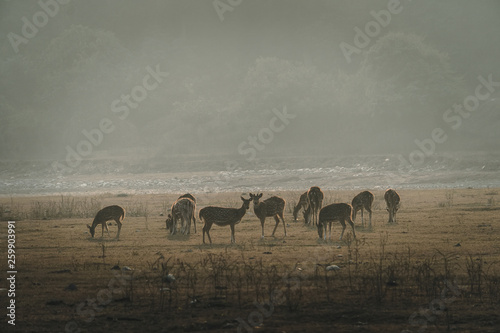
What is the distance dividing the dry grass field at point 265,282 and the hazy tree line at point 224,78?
4437cm

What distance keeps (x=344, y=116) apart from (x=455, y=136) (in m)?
11.8

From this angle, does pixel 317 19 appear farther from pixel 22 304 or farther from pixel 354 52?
pixel 22 304

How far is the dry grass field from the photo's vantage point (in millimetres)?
9961

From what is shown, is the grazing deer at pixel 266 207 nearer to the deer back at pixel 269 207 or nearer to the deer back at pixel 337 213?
the deer back at pixel 269 207

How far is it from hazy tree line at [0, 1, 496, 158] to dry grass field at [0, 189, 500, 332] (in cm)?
4437

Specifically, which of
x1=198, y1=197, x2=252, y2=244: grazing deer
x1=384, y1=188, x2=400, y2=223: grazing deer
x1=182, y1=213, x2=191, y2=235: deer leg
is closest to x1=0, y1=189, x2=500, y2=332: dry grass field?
x1=182, y1=213, x2=191, y2=235: deer leg

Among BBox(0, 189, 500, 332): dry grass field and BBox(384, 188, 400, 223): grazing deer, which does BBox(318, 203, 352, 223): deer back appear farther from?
BBox(384, 188, 400, 223): grazing deer

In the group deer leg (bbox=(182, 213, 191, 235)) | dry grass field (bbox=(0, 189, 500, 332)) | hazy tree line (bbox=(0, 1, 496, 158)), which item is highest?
hazy tree line (bbox=(0, 1, 496, 158))

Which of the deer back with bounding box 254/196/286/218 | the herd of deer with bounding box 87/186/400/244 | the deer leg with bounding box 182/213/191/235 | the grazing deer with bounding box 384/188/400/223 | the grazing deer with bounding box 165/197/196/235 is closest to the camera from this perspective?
the herd of deer with bounding box 87/186/400/244

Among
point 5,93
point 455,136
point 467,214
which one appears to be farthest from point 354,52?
point 467,214

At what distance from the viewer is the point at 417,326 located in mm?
9484

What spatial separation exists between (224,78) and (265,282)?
8009cm

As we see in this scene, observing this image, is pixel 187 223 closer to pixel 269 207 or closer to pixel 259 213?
pixel 259 213

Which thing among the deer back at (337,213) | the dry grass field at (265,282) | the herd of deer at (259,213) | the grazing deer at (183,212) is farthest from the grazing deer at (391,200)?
the grazing deer at (183,212)
